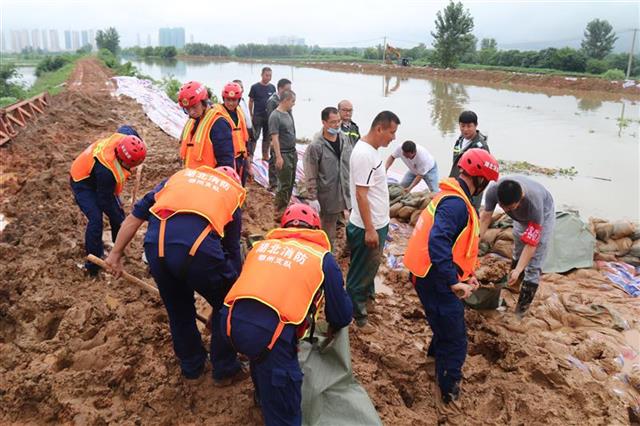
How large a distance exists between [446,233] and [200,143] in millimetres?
2276

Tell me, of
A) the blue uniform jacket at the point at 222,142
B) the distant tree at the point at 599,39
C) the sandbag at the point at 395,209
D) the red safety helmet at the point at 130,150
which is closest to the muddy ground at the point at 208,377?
the red safety helmet at the point at 130,150

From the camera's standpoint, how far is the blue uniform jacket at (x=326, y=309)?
2.10 metres

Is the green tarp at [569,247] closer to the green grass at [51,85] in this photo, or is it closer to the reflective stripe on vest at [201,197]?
the reflective stripe on vest at [201,197]

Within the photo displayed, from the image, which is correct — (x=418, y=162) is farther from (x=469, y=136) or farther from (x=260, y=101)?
(x=260, y=101)

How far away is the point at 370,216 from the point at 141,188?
175 inches

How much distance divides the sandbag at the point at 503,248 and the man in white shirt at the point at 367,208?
2158mm

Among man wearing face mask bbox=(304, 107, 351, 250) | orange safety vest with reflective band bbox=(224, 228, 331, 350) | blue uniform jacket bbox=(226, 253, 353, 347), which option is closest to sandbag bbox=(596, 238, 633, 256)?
man wearing face mask bbox=(304, 107, 351, 250)

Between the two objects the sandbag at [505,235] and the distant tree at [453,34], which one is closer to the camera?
the sandbag at [505,235]

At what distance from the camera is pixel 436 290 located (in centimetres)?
288

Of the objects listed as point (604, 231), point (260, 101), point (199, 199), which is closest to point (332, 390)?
point (199, 199)

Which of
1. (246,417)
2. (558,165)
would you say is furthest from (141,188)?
(558,165)

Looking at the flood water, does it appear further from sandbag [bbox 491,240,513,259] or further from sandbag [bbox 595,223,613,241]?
sandbag [bbox 491,240,513,259]

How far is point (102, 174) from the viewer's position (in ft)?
12.4

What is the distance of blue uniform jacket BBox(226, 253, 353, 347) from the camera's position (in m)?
2.10
